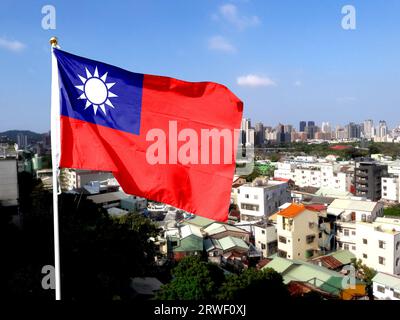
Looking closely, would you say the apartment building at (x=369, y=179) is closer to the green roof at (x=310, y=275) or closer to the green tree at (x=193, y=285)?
the green roof at (x=310, y=275)

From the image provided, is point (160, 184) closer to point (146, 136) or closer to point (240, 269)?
point (146, 136)

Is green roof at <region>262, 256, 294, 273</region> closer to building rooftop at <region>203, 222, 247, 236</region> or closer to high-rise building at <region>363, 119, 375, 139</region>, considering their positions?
building rooftop at <region>203, 222, 247, 236</region>

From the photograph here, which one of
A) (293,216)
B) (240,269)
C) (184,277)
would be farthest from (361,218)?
(184,277)

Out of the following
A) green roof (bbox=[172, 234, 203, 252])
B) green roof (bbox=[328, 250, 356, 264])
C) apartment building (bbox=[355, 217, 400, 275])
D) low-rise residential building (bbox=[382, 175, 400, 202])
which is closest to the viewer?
apartment building (bbox=[355, 217, 400, 275])

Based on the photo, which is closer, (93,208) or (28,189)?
(93,208)

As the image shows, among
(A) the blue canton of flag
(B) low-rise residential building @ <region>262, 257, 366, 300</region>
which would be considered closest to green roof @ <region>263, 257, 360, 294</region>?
(B) low-rise residential building @ <region>262, 257, 366, 300</region>
